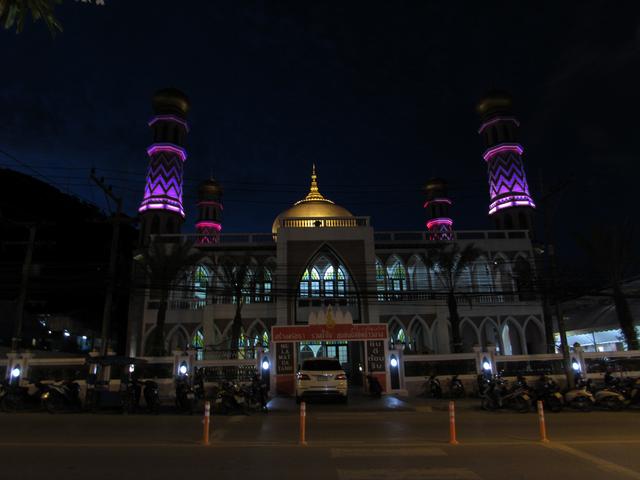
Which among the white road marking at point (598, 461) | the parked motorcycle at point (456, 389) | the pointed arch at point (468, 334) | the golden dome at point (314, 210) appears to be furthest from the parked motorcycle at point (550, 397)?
the golden dome at point (314, 210)

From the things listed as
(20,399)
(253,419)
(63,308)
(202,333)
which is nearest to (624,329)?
(253,419)

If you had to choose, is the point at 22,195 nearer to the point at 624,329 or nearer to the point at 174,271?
the point at 174,271

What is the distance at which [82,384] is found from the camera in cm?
1883

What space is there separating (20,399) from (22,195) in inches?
1702

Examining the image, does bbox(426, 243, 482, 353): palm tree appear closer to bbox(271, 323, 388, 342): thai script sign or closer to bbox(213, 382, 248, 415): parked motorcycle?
bbox(271, 323, 388, 342): thai script sign

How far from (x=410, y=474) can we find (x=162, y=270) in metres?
24.8

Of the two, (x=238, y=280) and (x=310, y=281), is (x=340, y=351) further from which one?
(x=238, y=280)

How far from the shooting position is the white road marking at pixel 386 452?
797 centimetres

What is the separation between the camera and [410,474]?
21.7 ft

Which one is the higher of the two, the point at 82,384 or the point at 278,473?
the point at 82,384

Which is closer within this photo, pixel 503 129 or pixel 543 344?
pixel 543 344

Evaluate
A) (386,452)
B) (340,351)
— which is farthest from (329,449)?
(340,351)

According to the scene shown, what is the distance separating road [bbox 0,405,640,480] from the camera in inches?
266

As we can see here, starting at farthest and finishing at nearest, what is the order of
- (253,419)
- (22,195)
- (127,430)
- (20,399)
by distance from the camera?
(22,195) < (20,399) < (253,419) < (127,430)
